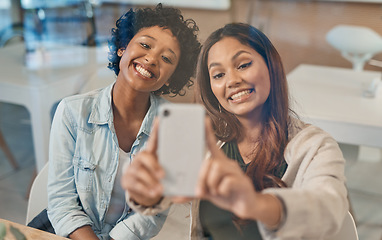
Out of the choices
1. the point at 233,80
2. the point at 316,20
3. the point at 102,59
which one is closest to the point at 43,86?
the point at 102,59

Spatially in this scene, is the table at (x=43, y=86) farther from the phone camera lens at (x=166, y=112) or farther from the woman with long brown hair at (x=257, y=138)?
the phone camera lens at (x=166, y=112)

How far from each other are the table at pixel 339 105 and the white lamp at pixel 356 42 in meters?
0.46

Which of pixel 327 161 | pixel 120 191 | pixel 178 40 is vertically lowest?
pixel 120 191

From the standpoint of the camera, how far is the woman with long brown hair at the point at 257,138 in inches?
19.8

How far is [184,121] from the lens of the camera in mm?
417

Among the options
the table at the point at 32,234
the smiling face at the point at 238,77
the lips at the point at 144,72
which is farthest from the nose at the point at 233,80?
the table at the point at 32,234

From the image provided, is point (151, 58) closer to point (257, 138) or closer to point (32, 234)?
point (257, 138)

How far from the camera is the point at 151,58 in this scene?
58 centimetres

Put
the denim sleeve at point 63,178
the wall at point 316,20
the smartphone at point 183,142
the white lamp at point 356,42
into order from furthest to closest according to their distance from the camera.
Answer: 1. the white lamp at point 356,42
2. the wall at point 316,20
3. the denim sleeve at point 63,178
4. the smartphone at point 183,142

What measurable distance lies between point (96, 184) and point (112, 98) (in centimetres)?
13

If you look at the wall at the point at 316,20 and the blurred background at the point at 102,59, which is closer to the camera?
the blurred background at the point at 102,59

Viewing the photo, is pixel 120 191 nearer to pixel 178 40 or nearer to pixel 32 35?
pixel 178 40

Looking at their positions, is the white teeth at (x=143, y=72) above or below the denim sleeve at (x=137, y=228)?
above

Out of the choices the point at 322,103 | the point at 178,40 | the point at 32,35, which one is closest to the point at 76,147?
the point at 178,40
